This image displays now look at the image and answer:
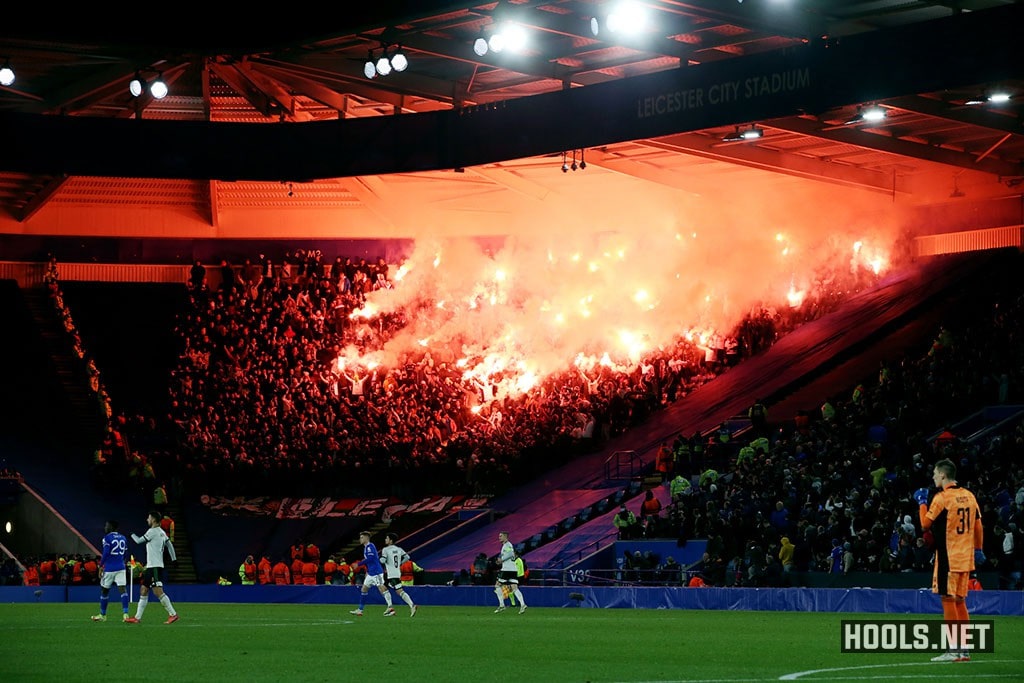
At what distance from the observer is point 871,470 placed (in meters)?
32.5

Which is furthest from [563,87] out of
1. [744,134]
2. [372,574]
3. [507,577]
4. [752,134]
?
[372,574]

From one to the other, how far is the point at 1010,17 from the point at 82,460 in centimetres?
3296

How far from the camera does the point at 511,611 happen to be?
29.5 metres

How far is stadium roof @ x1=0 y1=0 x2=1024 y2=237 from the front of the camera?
29.1 m

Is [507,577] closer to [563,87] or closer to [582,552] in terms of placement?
[582,552]

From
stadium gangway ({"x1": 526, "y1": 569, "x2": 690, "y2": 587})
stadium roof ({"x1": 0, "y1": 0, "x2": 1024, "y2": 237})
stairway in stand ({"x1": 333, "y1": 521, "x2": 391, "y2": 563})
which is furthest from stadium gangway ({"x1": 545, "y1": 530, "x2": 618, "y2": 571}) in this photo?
stadium roof ({"x1": 0, "y1": 0, "x2": 1024, "y2": 237})

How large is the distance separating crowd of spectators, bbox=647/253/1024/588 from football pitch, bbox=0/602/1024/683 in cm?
323

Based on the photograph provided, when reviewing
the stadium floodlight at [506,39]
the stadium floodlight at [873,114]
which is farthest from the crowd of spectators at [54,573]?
the stadium floodlight at [873,114]

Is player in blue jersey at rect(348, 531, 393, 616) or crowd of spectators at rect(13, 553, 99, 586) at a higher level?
player in blue jersey at rect(348, 531, 393, 616)

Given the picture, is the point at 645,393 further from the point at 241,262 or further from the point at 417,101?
the point at 241,262

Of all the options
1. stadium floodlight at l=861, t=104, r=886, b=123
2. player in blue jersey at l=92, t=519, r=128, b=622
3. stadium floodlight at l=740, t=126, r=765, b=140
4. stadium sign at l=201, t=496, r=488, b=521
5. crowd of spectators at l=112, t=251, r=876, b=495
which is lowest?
player in blue jersey at l=92, t=519, r=128, b=622

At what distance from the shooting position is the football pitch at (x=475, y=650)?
1368cm

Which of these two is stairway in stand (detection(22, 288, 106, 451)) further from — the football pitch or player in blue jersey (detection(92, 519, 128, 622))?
player in blue jersey (detection(92, 519, 128, 622))

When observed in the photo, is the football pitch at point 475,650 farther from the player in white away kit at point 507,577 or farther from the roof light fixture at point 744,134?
the roof light fixture at point 744,134
